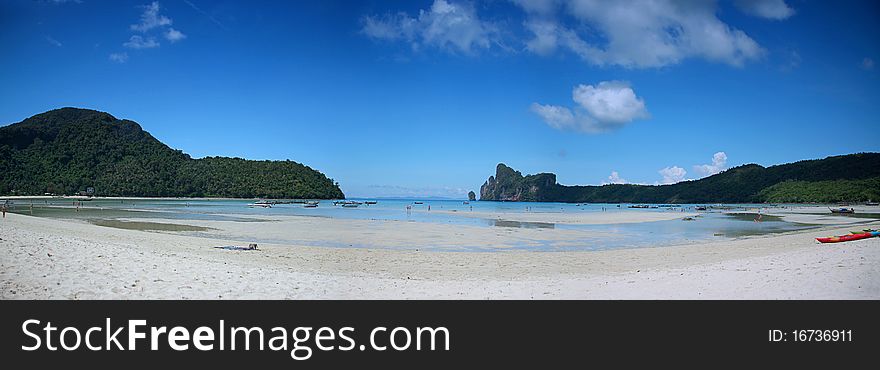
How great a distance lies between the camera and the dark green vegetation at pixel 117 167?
285 ft

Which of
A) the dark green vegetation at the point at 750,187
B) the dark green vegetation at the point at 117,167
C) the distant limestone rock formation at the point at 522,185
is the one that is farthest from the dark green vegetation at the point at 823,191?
the dark green vegetation at the point at 117,167

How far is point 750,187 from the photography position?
113 metres

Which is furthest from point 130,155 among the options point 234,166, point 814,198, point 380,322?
point 814,198

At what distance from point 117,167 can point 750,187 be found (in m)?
143

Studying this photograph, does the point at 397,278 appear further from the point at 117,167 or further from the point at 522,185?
the point at 522,185

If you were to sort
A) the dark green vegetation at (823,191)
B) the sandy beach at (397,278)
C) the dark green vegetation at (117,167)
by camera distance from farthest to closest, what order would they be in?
the dark green vegetation at (117,167) → the dark green vegetation at (823,191) → the sandy beach at (397,278)

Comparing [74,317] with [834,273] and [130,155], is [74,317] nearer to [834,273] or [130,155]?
[834,273]

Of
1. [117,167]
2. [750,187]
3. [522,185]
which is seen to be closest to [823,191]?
[750,187]

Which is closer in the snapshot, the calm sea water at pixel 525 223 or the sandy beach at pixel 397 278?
the sandy beach at pixel 397 278

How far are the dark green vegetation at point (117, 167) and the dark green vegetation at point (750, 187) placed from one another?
80.0m

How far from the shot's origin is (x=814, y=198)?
86.4 meters

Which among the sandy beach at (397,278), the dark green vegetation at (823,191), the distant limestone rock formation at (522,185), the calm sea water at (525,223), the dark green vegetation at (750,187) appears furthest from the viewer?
the distant limestone rock formation at (522,185)

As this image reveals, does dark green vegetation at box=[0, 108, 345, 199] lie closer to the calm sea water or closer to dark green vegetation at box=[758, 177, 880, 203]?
the calm sea water

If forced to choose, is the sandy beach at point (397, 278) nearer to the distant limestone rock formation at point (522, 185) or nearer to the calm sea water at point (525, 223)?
the calm sea water at point (525, 223)
